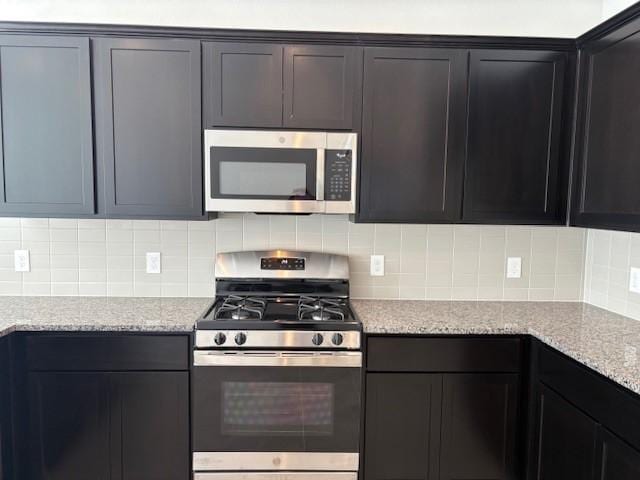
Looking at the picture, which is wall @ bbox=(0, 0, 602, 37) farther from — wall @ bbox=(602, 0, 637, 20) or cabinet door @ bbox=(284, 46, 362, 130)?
cabinet door @ bbox=(284, 46, 362, 130)

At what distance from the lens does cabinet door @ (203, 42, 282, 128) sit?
1985mm

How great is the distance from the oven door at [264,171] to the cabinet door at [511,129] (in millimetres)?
783

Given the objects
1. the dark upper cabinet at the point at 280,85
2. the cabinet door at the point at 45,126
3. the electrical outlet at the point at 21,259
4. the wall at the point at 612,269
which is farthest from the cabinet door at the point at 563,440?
the electrical outlet at the point at 21,259

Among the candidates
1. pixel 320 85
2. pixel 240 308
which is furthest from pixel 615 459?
pixel 320 85

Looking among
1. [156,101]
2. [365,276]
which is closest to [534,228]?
[365,276]

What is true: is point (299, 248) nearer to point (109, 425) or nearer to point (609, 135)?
point (109, 425)

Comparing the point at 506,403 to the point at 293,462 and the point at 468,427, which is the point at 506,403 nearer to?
the point at 468,427

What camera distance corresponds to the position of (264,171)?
79.9 inches

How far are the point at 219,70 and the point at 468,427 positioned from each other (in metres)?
2.07

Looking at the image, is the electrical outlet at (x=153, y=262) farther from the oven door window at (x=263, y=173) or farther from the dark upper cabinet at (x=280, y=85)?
the dark upper cabinet at (x=280, y=85)

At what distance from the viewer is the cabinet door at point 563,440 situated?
4.80 feet

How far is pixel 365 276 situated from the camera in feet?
7.98

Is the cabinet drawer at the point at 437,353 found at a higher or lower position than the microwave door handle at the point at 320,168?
lower

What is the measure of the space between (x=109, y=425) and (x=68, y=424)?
185 millimetres
